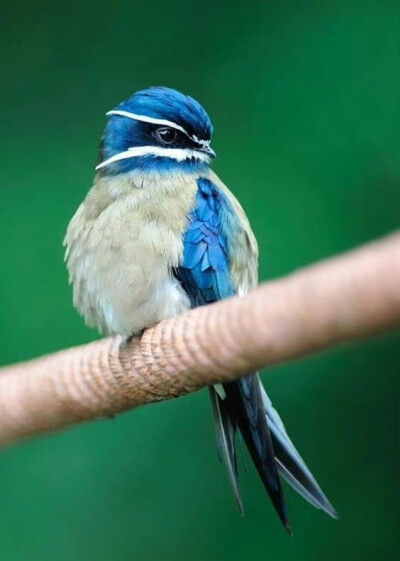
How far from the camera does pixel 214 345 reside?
3.84 feet

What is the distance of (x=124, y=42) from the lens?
263cm

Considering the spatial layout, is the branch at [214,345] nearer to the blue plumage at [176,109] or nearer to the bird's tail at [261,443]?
the bird's tail at [261,443]

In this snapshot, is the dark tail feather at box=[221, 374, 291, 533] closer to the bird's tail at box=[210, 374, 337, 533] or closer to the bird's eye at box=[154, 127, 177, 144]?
the bird's tail at box=[210, 374, 337, 533]

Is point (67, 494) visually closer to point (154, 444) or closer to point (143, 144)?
point (154, 444)

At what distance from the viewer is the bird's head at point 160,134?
1.73 meters

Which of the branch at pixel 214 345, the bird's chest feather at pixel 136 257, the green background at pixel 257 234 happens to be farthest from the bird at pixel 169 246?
the green background at pixel 257 234

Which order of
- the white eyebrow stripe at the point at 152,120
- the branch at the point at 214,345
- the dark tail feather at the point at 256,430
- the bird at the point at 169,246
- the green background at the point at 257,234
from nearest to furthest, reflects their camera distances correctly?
the branch at the point at 214,345 → the dark tail feather at the point at 256,430 → the bird at the point at 169,246 → the white eyebrow stripe at the point at 152,120 → the green background at the point at 257,234

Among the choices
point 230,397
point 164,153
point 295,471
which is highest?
point 164,153

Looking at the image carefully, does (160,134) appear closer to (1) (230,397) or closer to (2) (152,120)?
(2) (152,120)

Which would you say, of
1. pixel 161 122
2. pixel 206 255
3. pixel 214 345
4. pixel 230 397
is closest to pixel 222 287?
pixel 206 255

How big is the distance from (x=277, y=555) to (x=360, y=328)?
1.43 m

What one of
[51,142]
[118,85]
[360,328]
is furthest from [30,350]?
[360,328]

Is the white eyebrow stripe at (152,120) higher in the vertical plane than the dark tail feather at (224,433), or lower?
higher

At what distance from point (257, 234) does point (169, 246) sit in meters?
0.66
